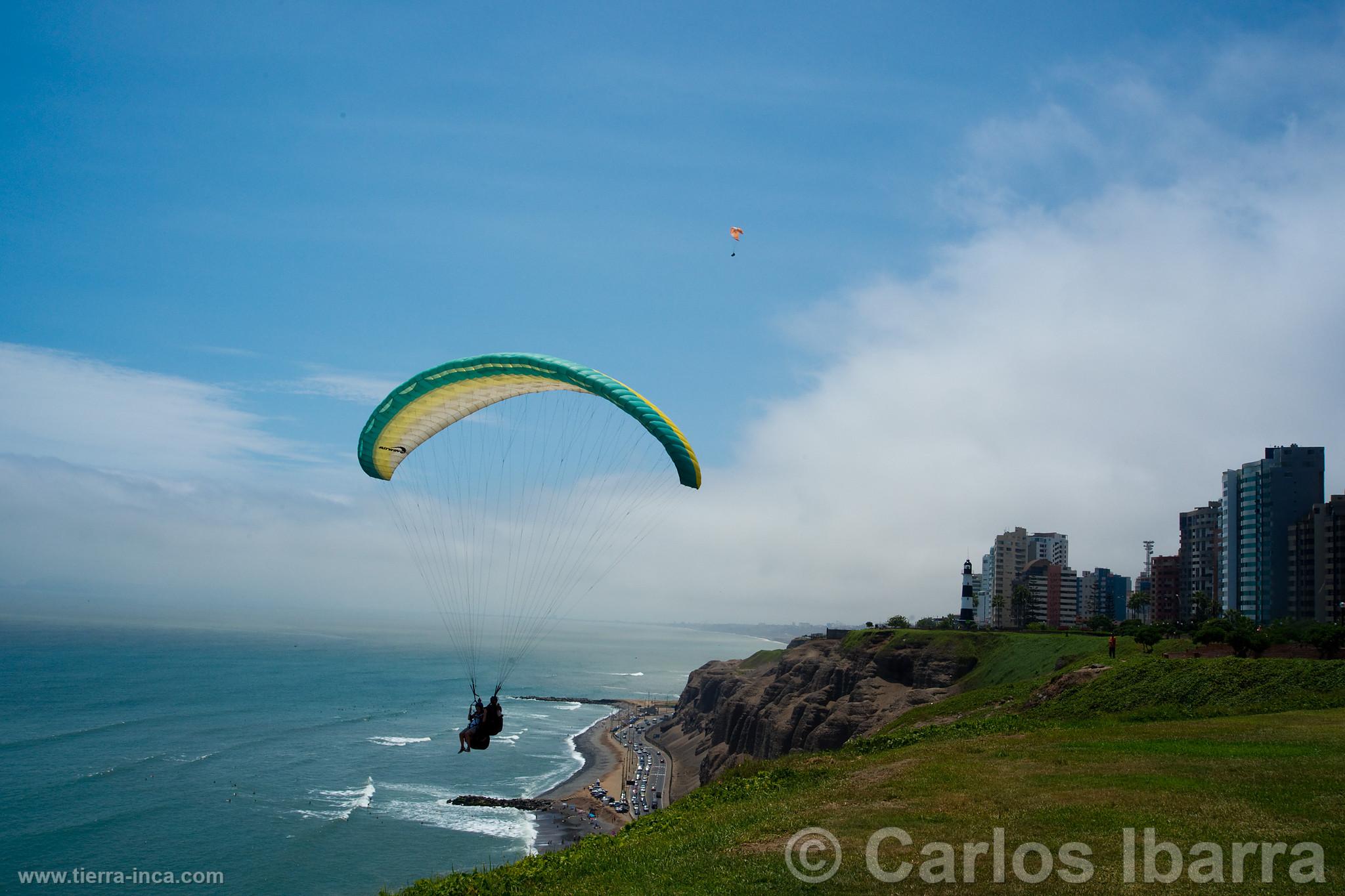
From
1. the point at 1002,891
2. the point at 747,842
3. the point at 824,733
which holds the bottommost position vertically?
the point at 824,733

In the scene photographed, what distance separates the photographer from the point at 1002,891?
28.6ft

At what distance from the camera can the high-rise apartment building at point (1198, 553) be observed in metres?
102

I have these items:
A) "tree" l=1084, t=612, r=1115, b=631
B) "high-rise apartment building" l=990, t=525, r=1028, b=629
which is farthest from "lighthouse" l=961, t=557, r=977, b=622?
"high-rise apartment building" l=990, t=525, r=1028, b=629

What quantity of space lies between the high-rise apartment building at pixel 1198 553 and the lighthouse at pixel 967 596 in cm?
4394

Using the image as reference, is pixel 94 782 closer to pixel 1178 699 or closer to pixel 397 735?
pixel 397 735

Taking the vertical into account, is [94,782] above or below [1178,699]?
below

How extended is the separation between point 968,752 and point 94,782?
5204 cm

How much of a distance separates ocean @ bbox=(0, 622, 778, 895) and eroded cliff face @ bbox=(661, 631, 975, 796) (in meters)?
12.0

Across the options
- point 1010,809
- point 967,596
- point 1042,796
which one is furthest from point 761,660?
point 1010,809

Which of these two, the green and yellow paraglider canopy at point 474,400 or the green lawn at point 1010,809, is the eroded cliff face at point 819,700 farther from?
the green and yellow paraglider canopy at point 474,400

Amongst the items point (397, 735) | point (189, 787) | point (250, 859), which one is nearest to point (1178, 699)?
point (250, 859)

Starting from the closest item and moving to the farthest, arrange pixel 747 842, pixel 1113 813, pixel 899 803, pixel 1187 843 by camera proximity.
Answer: pixel 1187 843
pixel 1113 813
pixel 747 842
pixel 899 803

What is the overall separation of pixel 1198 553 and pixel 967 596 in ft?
173

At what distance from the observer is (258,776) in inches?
2036
